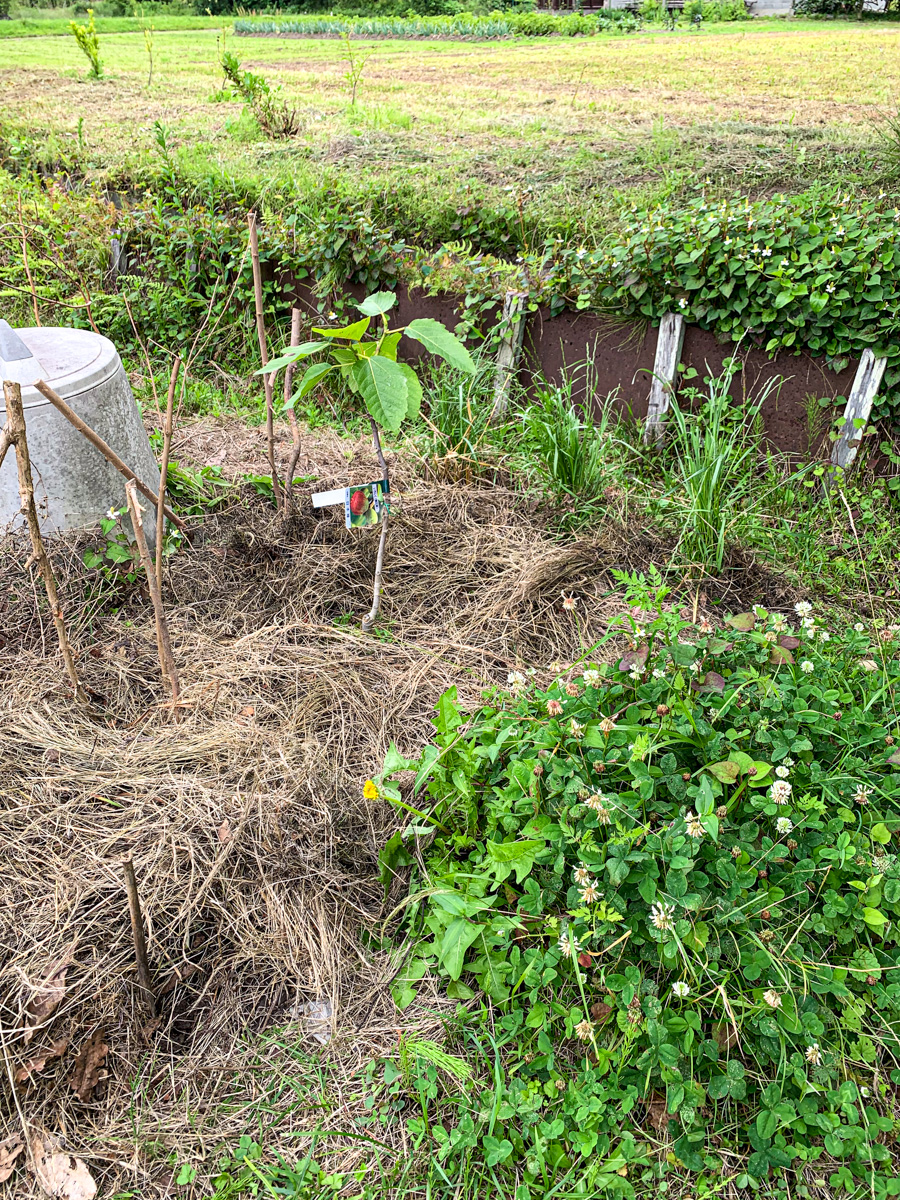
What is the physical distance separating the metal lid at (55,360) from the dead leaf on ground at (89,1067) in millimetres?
1713

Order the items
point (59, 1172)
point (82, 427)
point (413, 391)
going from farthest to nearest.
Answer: point (413, 391), point (82, 427), point (59, 1172)

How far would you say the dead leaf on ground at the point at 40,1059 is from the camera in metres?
1.58

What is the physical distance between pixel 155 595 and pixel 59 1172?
49.0 inches

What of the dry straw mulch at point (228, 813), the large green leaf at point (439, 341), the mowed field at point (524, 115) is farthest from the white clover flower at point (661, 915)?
the mowed field at point (524, 115)

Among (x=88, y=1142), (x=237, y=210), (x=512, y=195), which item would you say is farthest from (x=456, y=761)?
(x=237, y=210)

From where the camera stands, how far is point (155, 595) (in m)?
2.14

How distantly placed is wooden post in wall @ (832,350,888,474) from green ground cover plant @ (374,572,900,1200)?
1628 mm

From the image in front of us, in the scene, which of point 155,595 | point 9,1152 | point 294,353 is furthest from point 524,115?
point 9,1152

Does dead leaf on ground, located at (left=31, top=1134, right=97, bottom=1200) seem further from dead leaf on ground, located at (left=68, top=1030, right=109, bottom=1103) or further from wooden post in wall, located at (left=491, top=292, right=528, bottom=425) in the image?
wooden post in wall, located at (left=491, top=292, right=528, bottom=425)

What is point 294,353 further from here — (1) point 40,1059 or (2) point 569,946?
(1) point 40,1059

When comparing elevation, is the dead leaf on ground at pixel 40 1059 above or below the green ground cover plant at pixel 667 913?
below

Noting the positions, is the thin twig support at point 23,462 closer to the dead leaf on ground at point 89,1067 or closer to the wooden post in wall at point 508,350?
the dead leaf on ground at point 89,1067

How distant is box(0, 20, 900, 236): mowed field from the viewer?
504cm

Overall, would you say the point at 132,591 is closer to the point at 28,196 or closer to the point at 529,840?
the point at 529,840
